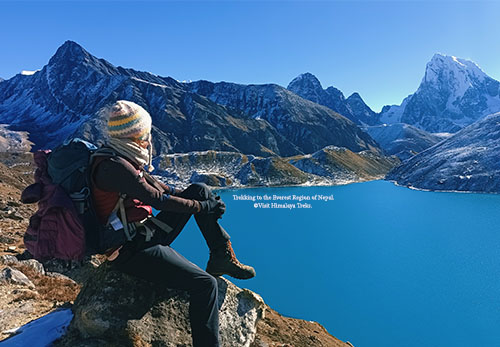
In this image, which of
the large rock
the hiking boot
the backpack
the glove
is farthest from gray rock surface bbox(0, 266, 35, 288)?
the glove

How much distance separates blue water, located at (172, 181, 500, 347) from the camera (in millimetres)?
27844

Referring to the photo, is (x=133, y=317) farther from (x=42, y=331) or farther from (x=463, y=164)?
(x=463, y=164)

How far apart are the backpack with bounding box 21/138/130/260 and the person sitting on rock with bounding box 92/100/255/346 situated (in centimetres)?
18

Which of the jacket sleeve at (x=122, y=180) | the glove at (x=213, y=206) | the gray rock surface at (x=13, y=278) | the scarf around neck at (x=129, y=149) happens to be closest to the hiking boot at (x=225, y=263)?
the glove at (x=213, y=206)

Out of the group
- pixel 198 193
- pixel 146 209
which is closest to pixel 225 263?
pixel 198 193

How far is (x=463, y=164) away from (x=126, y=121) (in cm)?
15755

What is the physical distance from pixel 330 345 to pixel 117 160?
9.76m

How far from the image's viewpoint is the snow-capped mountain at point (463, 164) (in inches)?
4774

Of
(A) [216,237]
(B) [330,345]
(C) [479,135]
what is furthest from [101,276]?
(C) [479,135]

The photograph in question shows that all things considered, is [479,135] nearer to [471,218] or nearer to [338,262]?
[471,218]

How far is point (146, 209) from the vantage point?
4.80 meters

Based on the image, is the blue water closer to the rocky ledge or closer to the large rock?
the rocky ledge

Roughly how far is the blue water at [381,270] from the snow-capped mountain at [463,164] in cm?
4207

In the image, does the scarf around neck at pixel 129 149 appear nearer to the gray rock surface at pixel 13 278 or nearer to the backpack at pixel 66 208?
the backpack at pixel 66 208
